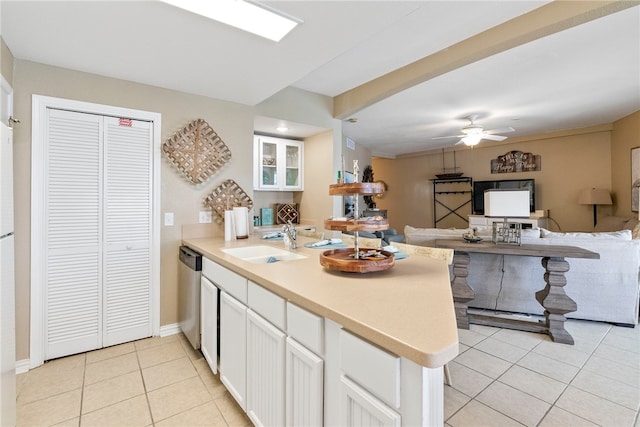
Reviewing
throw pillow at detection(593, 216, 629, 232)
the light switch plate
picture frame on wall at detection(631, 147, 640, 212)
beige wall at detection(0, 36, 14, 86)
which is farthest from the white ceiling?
→ throw pillow at detection(593, 216, 629, 232)

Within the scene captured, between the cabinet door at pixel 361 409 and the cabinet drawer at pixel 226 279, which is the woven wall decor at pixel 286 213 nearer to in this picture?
the cabinet drawer at pixel 226 279

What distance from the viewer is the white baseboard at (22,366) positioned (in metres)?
2.09

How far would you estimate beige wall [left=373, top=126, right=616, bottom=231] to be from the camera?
5426mm

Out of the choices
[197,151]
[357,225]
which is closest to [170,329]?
[197,151]

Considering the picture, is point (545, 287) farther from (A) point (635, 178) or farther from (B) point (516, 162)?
(B) point (516, 162)

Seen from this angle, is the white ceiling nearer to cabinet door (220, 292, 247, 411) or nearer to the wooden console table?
cabinet door (220, 292, 247, 411)

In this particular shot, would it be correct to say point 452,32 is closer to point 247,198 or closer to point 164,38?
point 164,38

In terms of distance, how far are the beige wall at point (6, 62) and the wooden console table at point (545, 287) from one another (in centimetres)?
367

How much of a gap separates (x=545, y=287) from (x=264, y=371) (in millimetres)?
2694

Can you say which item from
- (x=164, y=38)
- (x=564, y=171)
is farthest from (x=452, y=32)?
(x=564, y=171)

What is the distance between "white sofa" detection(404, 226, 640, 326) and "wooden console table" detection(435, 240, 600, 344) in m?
0.30

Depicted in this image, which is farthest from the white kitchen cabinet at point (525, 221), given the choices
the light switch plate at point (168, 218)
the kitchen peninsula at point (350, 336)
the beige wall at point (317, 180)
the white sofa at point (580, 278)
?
the light switch plate at point (168, 218)

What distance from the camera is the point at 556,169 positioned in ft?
19.4

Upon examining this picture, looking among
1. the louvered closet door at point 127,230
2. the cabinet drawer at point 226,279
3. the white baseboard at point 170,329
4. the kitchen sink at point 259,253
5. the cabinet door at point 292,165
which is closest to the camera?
the cabinet drawer at point 226,279
